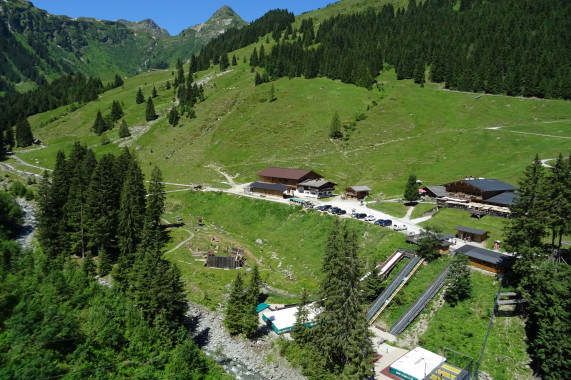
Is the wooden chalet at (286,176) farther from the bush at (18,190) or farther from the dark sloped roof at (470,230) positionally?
the bush at (18,190)

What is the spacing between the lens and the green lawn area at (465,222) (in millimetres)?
54344

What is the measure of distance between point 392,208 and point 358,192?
1125cm

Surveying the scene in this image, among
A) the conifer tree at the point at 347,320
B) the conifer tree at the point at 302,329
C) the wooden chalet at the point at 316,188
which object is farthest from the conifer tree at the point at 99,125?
the conifer tree at the point at 347,320

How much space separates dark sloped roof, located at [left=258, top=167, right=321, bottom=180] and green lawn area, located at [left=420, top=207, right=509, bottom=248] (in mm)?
36424

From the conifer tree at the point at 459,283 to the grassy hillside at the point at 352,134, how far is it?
40027 millimetres

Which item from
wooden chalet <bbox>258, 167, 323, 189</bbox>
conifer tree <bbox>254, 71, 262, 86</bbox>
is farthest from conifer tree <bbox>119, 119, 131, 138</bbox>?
wooden chalet <bbox>258, 167, 323, 189</bbox>

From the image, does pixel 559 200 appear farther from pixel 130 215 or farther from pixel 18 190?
pixel 18 190

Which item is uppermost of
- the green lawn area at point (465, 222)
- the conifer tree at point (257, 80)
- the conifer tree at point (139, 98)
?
the conifer tree at point (257, 80)

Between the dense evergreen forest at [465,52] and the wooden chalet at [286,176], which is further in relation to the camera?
the dense evergreen forest at [465,52]

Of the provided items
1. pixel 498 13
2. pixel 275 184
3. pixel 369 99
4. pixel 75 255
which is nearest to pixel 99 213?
pixel 75 255

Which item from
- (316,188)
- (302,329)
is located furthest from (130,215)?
(316,188)

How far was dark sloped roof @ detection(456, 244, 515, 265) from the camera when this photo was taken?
144ft

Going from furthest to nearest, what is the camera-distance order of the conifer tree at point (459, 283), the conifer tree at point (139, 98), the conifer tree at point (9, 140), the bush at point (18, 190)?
the conifer tree at point (139, 98), the conifer tree at point (9, 140), the bush at point (18, 190), the conifer tree at point (459, 283)

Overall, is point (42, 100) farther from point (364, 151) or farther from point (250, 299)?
point (250, 299)
